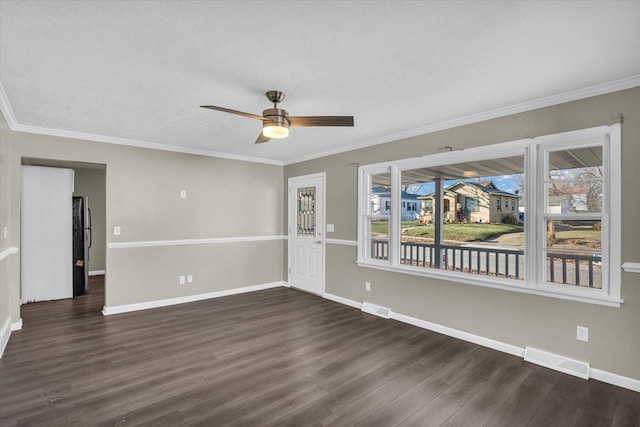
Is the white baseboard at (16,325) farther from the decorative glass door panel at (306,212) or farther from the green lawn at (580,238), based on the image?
the green lawn at (580,238)

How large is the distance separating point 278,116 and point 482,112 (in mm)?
2140

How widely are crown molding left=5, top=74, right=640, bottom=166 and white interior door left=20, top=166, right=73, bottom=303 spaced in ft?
4.46

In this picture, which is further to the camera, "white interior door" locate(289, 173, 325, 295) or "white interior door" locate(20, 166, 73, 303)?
"white interior door" locate(289, 173, 325, 295)

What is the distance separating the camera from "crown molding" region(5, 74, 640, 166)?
2607 mm

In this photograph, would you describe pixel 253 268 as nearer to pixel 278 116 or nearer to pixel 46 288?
pixel 46 288

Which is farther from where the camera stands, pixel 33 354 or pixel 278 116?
pixel 33 354

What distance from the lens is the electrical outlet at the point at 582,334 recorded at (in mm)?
2699

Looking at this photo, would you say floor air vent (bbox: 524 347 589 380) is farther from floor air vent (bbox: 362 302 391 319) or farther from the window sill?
floor air vent (bbox: 362 302 391 319)

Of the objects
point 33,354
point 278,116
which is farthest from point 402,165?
point 33,354

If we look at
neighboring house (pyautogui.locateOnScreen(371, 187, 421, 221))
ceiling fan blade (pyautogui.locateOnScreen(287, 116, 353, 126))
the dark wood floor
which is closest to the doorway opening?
the dark wood floor

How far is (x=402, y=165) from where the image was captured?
4152 mm

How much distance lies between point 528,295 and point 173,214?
187 inches

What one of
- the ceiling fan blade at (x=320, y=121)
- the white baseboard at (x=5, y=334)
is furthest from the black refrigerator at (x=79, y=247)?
the ceiling fan blade at (x=320, y=121)

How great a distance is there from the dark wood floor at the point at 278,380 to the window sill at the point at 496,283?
0.66 meters
